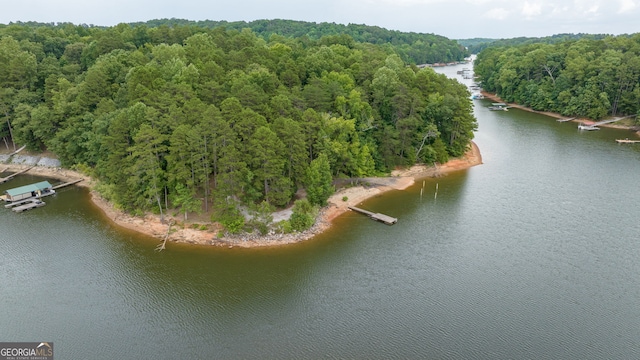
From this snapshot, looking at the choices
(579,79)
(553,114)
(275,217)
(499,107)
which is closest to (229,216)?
(275,217)

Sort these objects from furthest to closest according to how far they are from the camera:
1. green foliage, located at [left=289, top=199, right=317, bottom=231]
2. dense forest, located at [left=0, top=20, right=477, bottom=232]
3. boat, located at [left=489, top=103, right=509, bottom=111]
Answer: boat, located at [left=489, top=103, right=509, bottom=111], dense forest, located at [left=0, top=20, right=477, bottom=232], green foliage, located at [left=289, top=199, right=317, bottom=231]

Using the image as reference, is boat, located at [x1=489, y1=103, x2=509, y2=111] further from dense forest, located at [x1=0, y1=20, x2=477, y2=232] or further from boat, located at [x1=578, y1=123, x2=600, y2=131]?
dense forest, located at [x1=0, y1=20, x2=477, y2=232]

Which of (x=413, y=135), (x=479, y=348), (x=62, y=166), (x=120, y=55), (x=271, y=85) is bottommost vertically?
(x=479, y=348)

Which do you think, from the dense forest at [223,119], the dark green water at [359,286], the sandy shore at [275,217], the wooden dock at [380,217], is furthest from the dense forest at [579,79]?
the wooden dock at [380,217]

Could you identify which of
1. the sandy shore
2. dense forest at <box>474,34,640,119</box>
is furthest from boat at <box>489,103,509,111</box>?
the sandy shore

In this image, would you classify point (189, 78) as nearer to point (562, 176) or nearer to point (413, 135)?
point (413, 135)

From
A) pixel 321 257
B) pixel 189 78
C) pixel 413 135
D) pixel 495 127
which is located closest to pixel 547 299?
pixel 321 257
